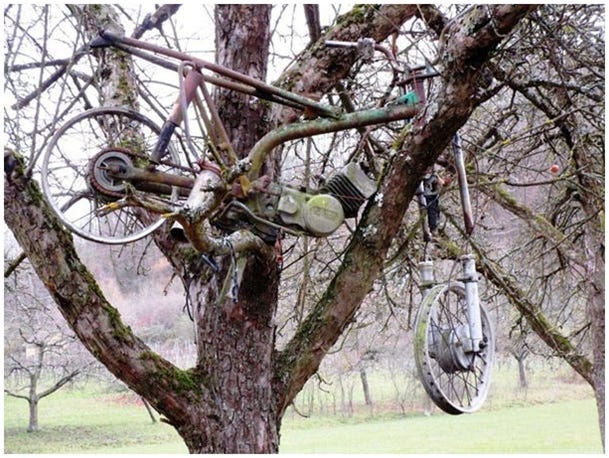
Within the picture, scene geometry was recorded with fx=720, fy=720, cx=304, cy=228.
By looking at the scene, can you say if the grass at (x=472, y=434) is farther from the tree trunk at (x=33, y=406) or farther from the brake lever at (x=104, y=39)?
the brake lever at (x=104, y=39)

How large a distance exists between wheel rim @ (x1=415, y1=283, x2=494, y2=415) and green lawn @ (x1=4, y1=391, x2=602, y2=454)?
707 centimetres

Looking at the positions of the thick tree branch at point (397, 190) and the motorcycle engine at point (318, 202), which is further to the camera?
the motorcycle engine at point (318, 202)

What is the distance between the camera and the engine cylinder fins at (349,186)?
284 centimetres

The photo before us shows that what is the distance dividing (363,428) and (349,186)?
903 centimetres

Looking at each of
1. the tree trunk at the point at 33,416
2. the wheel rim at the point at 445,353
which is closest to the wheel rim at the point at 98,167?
the wheel rim at the point at 445,353

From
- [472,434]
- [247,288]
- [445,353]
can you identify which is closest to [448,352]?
[445,353]

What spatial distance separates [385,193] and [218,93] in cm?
99

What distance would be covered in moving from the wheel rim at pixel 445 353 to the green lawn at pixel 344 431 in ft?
23.2

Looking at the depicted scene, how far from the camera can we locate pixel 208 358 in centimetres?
309

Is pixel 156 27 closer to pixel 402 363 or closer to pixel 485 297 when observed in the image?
pixel 485 297

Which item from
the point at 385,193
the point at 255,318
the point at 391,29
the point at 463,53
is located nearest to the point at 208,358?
the point at 255,318

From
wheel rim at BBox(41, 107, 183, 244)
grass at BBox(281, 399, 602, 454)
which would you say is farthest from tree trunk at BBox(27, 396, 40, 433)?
wheel rim at BBox(41, 107, 183, 244)

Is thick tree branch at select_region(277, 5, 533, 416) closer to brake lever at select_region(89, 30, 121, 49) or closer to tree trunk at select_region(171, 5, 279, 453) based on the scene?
tree trunk at select_region(171, 5, 279, 453)

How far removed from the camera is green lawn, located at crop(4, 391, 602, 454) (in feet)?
32.0
